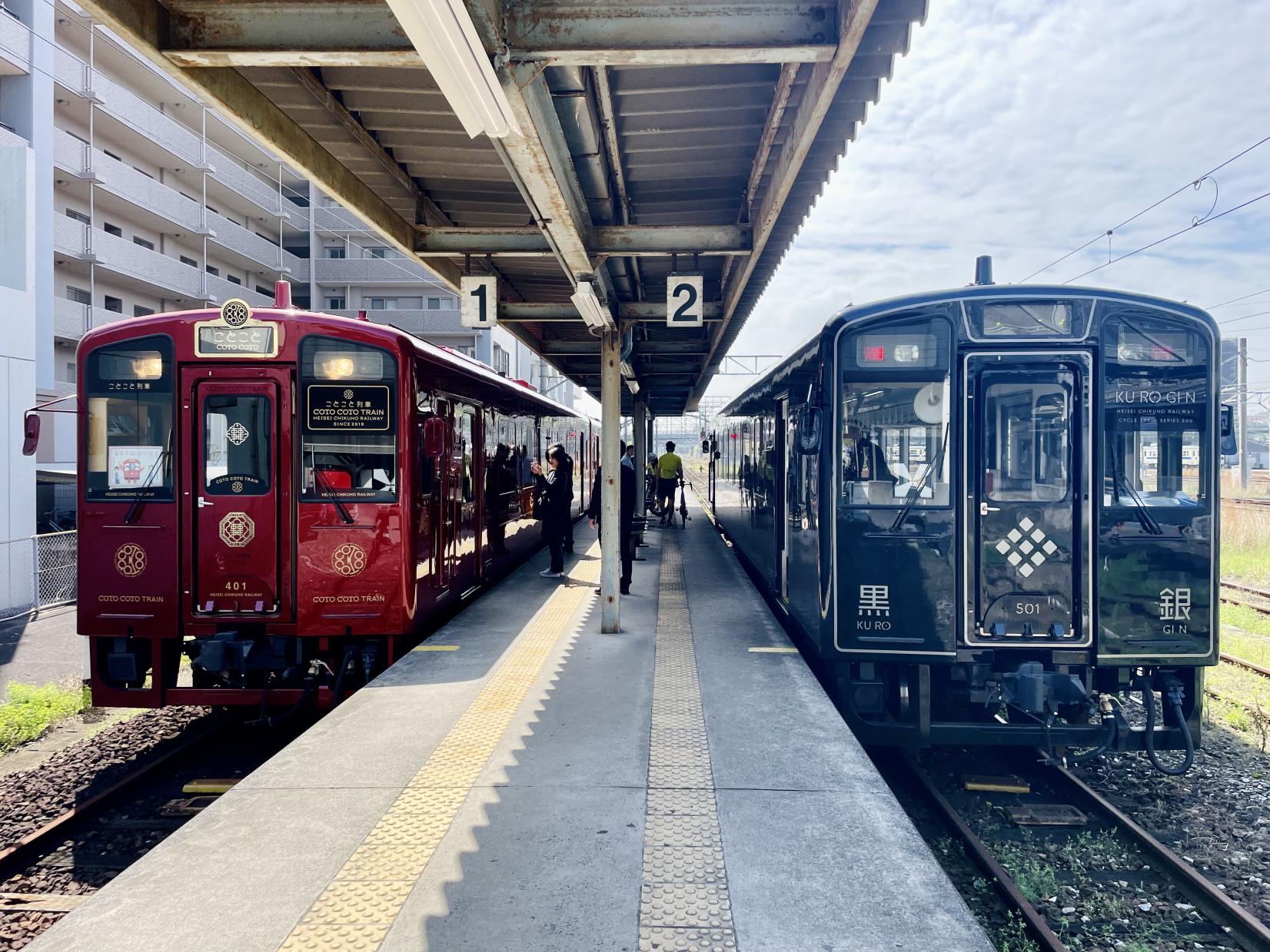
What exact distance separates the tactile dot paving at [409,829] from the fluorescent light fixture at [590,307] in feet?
12.9

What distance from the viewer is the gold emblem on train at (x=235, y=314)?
19.9ft

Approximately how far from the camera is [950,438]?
527cm

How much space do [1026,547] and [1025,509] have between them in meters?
0.24

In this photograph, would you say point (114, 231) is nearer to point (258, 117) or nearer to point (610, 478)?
point (610, 478)

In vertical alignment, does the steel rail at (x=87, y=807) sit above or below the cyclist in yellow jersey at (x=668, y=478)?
below

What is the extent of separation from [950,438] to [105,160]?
25078 mm

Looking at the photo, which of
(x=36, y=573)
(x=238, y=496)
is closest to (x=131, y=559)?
(x=238, y=496)

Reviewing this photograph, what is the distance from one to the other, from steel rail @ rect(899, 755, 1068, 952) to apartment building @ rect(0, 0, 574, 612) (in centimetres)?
871

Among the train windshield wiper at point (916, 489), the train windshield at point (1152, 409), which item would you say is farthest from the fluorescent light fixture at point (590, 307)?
the train windshield at point (1152, 409)

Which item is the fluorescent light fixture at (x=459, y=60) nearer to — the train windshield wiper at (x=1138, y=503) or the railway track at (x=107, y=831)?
the train windshield wiper at (x=1138, y=503)

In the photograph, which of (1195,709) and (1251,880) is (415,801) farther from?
(1195,709)

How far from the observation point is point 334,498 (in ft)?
20.1

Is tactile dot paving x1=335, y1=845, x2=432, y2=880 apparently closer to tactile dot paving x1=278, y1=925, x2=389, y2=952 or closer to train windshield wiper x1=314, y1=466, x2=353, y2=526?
tactile dot paving x1=278, y1=925, x2=389, y2=952

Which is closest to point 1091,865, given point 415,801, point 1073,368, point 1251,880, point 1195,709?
point 1251,880
